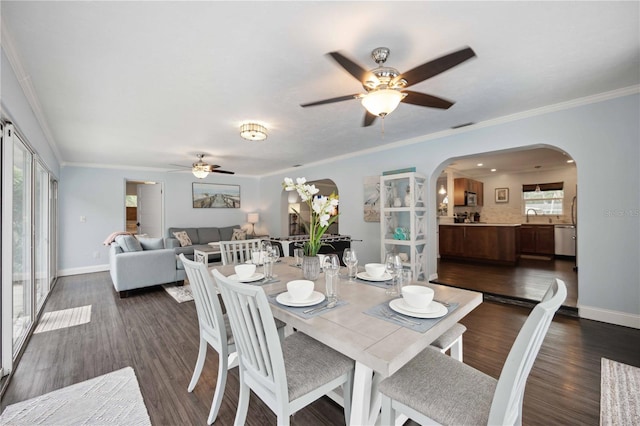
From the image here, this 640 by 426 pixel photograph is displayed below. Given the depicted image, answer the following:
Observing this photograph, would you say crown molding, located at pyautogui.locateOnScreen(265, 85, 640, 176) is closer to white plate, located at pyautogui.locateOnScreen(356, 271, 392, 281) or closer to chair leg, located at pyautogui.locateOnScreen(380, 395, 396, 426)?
white plate, located at pyautogui.locateOnScreen(356, 271, 392, 281)

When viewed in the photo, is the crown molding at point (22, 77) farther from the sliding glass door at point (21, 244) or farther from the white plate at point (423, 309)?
the white plate at point (423, 309)

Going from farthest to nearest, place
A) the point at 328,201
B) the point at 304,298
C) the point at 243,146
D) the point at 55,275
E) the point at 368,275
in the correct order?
the point at 55,275 < the point at 243,146 < the point at 368,275 < the point at 328,201 < the point at 304,298

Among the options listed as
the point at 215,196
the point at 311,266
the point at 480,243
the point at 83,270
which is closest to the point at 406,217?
the point at 480,243

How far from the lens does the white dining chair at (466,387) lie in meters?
0.90

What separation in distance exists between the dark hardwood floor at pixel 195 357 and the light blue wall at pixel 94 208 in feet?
10.3

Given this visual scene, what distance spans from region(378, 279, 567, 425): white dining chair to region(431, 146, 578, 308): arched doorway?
3514 mm

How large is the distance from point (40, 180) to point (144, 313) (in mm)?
2749

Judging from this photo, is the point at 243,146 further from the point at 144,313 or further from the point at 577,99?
the point at 577,99

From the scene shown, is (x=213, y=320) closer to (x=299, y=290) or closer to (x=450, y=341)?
(x=299, y=290)

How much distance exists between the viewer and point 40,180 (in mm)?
4082

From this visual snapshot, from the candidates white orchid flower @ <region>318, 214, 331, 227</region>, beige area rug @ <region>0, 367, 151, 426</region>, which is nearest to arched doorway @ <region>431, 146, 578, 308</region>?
white orchid flower @ <region>318, 214, 331, 227</region>

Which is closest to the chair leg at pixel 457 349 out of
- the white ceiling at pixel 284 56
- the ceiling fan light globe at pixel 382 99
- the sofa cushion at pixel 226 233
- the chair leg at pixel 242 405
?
the chair leg at pixel 242 405

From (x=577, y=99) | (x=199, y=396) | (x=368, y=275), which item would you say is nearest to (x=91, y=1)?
(x=368, y=275)

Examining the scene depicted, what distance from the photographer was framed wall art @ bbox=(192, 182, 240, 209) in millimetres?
7332
